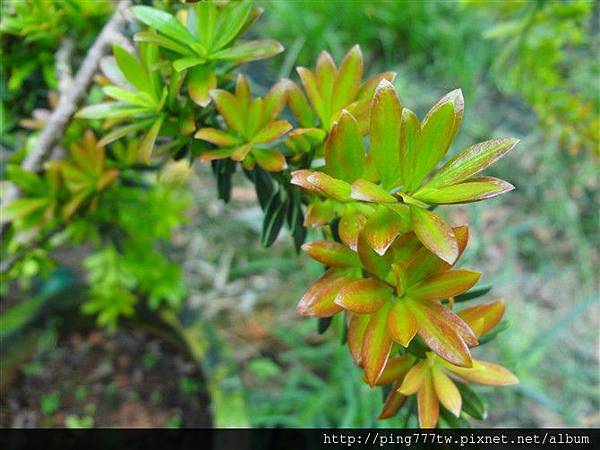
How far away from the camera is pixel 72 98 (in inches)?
26.7

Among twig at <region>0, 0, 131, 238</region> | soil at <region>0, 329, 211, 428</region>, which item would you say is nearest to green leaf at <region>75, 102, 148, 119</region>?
twig at <region>0, 0, 131, 238</region>

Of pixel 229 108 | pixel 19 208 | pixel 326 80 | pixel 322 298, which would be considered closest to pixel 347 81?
pixel 326 80

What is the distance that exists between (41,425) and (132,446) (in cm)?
20

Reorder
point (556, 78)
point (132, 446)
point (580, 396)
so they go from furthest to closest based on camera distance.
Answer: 1. point (580, 396)
2. point (556, 78)
3. point (132, 446)

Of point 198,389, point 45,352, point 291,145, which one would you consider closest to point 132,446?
point 198,389

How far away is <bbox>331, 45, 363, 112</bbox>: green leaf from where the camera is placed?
554 millimetres

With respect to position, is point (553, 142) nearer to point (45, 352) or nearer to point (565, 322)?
point (565, 322)

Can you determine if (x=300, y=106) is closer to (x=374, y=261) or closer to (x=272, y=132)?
(x=272, y=132)

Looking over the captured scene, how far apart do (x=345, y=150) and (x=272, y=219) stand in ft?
0.48

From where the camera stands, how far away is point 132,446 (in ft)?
3.65

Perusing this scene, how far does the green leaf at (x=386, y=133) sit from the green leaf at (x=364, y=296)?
0.08 meters

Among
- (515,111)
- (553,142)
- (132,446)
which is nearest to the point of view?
(132,446)

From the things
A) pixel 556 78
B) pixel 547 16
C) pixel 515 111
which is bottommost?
pixel 515 111

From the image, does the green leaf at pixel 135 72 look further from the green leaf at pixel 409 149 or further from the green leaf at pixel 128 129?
the green leaf at pixel 409 149
